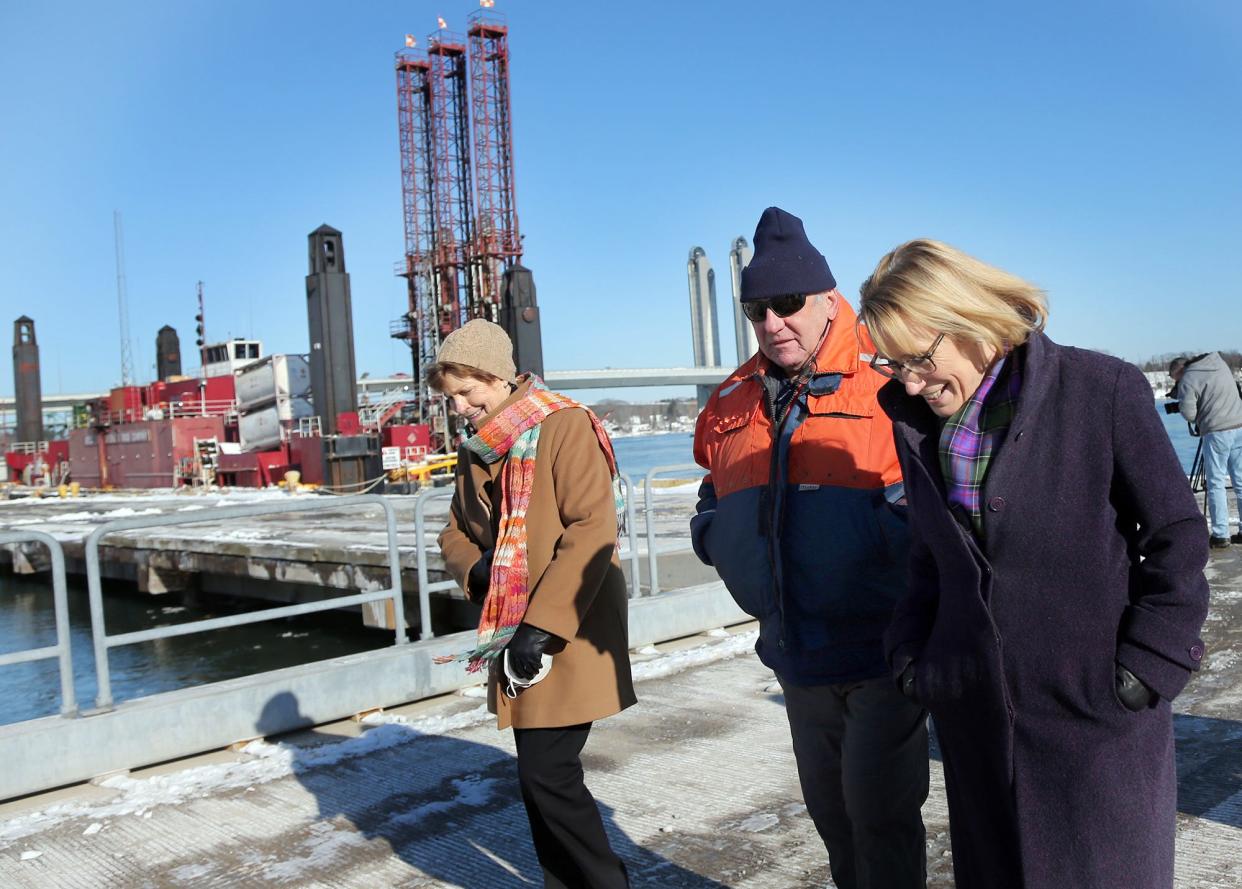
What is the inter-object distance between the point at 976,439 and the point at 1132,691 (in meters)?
0.45

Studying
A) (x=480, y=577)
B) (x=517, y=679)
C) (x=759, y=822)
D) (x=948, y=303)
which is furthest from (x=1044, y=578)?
(x=759, y=822)

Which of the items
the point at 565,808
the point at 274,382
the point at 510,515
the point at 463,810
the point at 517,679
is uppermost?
the point at 274,382

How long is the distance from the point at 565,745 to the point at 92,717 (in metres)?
2.61

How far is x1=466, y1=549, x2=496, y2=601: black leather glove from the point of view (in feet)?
8.72

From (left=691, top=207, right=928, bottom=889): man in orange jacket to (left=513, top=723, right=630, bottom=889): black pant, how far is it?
1.76 feet

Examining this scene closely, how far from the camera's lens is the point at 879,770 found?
2125 mm

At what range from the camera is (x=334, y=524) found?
16.7m

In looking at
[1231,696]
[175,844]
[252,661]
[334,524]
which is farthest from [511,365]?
[334,524]

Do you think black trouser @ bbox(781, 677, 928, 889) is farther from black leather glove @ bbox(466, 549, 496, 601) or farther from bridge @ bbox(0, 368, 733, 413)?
bridge @ bbox(0, 368, 733, 413)

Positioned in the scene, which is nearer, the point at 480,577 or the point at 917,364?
the point at 917,364

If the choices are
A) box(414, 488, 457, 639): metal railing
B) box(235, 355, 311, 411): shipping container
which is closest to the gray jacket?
box(414, 488, 457, 639): metal railing

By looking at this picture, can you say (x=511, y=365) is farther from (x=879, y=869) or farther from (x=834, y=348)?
(x=879, y=869)

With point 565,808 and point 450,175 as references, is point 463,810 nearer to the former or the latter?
point 565,808

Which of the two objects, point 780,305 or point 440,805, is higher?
point 780,305
